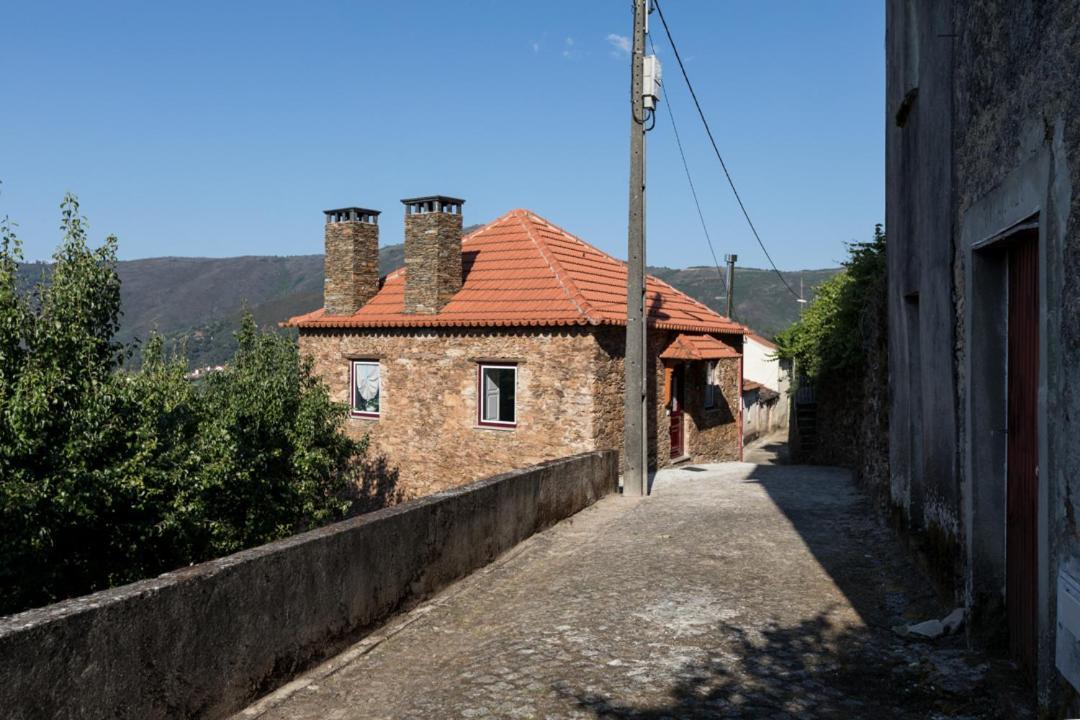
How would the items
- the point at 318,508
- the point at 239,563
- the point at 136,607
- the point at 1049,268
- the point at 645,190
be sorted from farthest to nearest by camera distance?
the point at 318,508
the point at 645,190
the point at 239,563
the point at 136,607
the point at 1049,268

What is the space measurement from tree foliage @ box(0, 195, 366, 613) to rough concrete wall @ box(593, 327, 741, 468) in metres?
4.83

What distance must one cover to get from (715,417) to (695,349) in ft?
9.13

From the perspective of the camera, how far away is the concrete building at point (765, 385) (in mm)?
36719

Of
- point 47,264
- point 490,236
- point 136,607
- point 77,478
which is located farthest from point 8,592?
point 490,236

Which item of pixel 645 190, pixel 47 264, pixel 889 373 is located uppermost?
pixel 645 190

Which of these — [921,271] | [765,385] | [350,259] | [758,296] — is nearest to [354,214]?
[350,259]

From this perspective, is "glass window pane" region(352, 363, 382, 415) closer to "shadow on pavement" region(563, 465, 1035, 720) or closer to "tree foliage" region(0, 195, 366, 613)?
"tree foliage" region(0, 195, 366, 613)

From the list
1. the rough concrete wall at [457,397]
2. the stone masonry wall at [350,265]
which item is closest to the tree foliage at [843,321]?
the rough concrete wall at [457,397]

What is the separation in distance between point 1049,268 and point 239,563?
412cm

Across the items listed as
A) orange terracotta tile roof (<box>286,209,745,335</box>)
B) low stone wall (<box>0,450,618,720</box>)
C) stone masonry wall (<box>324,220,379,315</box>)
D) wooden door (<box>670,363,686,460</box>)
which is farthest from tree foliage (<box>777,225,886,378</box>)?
stone masonry wall (<box>324,220,379,315</box>)

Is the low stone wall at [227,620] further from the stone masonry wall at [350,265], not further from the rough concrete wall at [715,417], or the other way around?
the stone masonry wall at [350,265]

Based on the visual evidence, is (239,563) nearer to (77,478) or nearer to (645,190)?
(77,478)

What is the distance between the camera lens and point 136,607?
155 inches

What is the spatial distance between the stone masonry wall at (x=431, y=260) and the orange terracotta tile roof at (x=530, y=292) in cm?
28
